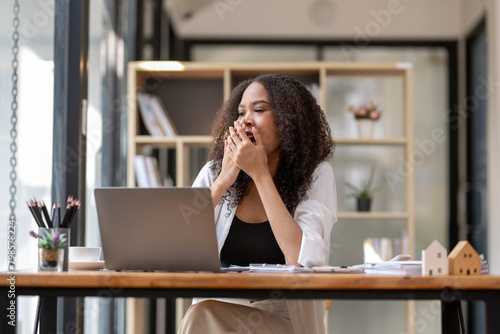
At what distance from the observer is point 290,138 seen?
225 cm

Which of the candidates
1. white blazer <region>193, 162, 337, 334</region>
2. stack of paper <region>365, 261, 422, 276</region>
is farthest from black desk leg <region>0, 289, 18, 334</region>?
stack of paper <region>365, 261, 422, 276</region>

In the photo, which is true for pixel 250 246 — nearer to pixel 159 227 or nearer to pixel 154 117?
pixel 159 227

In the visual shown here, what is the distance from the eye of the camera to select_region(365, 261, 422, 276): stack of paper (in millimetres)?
1478

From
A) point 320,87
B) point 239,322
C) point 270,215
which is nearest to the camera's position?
point 239,322

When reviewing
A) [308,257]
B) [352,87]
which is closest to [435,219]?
[352,87]

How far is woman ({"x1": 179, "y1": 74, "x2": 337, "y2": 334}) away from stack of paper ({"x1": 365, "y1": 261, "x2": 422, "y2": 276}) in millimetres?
243

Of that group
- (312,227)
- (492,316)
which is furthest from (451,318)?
(312,227)

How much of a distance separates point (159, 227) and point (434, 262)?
0.58 metres

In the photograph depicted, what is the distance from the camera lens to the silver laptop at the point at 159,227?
152 centimetres

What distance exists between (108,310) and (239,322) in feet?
6.36

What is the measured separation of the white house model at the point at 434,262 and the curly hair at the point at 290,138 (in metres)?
0.76

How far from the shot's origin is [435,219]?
524 cm

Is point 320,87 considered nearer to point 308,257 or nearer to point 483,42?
point 483,42

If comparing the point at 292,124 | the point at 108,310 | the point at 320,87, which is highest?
the point at 320,87
